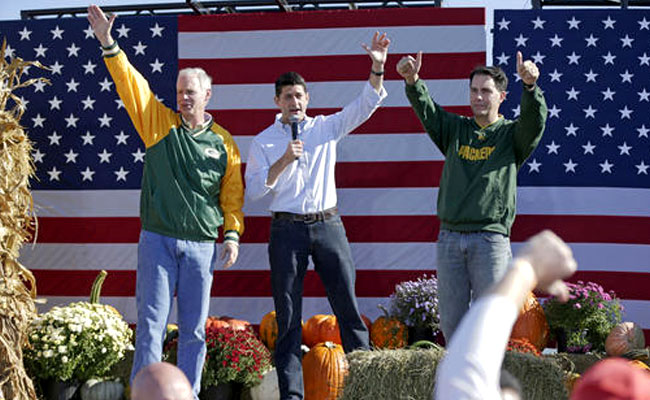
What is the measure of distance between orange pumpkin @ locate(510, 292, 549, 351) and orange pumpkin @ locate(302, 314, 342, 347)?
1073mm

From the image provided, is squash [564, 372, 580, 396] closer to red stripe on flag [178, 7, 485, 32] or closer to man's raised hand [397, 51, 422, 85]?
man's raised hand [397, 51, 422, 85]

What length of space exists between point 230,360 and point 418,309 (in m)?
1.19

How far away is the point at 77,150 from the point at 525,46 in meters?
3.17

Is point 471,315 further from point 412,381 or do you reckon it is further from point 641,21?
point 641,21

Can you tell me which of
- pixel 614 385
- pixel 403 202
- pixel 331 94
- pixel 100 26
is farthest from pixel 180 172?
pixel 614 385

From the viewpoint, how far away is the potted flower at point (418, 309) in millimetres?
4953

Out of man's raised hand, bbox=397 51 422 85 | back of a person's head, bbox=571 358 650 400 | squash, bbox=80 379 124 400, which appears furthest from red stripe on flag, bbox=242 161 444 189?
back of a person's head, bbox=571 358 650 400

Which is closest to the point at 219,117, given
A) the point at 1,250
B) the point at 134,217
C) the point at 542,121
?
the point at 134,217

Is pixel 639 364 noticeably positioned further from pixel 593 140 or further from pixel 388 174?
pixel 388 174

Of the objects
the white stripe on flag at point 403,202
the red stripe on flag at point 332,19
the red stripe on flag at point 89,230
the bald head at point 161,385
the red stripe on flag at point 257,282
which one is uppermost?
the red stripe on flag at point 332,19

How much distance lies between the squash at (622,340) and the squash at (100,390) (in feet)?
9.24

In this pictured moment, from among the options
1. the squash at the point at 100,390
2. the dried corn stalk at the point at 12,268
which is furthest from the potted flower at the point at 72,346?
the dried corn stalk at the point at 12,268

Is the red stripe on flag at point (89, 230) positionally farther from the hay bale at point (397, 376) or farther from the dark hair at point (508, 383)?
the dark hair at point (508, 383)

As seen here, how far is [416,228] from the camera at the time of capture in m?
5.54
